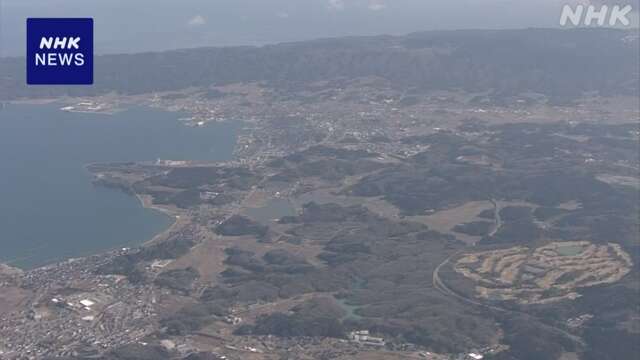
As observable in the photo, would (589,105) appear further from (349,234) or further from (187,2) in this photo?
(187,2)

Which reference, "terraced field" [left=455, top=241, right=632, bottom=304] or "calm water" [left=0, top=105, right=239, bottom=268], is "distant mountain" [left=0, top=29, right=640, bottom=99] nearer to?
"calm water" [left=0, top=105, right=239, bottom=268]

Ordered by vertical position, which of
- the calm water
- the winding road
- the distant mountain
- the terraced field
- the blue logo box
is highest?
the blue logo box

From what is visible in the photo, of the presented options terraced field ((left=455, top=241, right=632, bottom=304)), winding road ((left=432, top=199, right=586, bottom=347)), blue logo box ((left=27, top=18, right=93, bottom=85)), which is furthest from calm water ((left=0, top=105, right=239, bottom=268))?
blue logo box ((left=27, top=18, right=93, bottom=85))

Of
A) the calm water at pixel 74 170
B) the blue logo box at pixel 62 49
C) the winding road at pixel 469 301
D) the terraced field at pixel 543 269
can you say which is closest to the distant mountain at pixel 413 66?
the calm water at pixel 74 170

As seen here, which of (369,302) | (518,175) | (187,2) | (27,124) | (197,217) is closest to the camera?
(369,302)

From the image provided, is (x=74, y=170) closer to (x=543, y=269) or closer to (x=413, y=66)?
(x=543, y=269)

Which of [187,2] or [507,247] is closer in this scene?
[507,247]

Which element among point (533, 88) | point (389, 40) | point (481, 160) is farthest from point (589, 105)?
point (389, 40)
